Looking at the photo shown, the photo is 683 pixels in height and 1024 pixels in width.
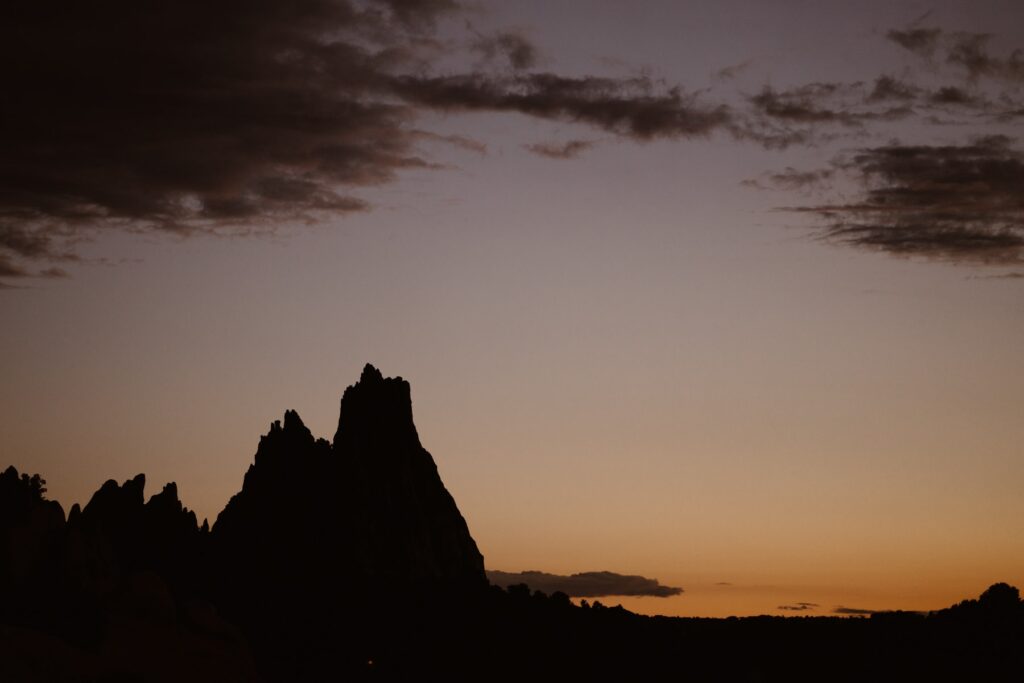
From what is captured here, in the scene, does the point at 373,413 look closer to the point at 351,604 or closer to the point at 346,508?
the point at 346,508

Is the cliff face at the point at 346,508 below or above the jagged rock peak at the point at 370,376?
below

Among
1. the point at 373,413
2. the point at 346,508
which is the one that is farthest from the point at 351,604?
the point at 373,413

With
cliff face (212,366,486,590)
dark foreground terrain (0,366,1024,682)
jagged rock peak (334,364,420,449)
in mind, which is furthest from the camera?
jagged rock peak (334,364,420,449)

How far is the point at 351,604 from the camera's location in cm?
16275

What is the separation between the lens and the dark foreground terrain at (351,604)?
122m

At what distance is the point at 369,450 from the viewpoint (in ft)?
584

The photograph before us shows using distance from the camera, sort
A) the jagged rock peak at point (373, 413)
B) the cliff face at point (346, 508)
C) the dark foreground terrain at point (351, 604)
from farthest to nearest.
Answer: the jagged rock peak at point (373, 413) → the cliff face at point (346, 508) → the dark foreground terrain at point (351, 604)

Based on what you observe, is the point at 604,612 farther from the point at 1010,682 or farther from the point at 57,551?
the point at 57,551

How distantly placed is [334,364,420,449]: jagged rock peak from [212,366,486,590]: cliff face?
119 mm

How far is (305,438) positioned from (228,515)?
41.9 ft

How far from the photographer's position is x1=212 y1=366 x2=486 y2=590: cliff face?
564ft

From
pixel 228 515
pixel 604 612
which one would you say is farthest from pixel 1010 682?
pixel 228 515

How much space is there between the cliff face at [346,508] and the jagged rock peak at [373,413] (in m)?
0.12

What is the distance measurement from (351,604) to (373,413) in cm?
2538
